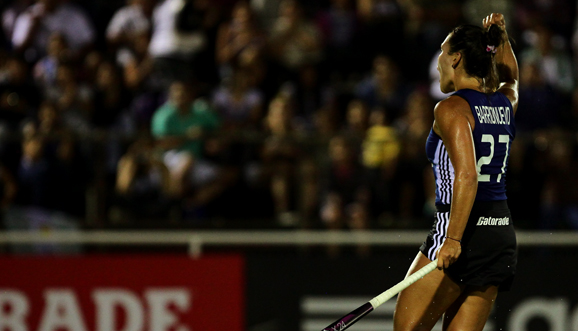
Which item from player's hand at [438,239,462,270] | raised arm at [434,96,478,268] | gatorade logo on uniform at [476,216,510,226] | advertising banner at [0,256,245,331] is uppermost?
raised arm at [434,96,478,268]

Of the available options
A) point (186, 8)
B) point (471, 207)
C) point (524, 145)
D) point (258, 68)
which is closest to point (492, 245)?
point (471, 207)

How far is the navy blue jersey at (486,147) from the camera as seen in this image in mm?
4039

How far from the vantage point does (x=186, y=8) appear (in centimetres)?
964

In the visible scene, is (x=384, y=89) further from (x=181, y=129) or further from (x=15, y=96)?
(x=15, y=96)

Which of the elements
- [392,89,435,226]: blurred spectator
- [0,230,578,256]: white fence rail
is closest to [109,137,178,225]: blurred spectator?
[0,230,578,256]: white fence rail

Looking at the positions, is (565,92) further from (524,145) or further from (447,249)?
(447,249)

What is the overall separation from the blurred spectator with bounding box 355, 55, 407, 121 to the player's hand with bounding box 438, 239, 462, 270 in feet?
16.0

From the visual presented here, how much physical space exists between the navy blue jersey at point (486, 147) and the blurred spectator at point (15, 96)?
5952 millimetres

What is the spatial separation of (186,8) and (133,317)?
3.91 meters

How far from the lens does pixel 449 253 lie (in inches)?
155

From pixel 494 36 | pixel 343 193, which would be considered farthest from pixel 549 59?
pixel 494 36

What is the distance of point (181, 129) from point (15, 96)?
7.03 feet

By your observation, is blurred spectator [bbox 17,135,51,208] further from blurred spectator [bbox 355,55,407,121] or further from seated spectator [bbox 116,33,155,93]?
blurred spectator [bbox 355,55,407,121]

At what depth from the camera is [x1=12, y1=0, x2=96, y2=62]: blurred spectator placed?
33.0ft
